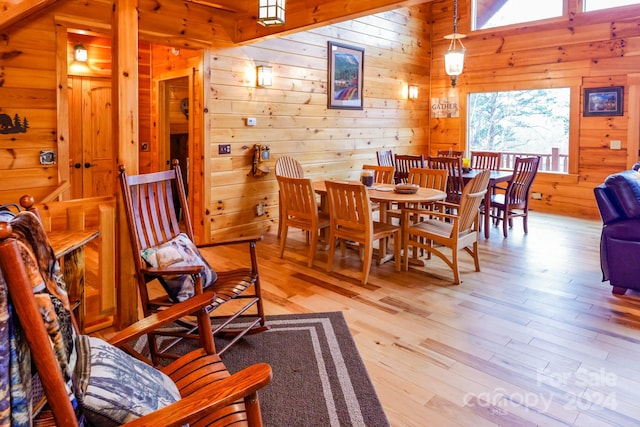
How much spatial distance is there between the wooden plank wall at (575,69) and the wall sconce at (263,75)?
4.23 metres

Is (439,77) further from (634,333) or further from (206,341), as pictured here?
(206,341)

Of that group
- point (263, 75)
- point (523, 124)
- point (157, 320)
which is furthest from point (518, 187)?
point (157, 320)

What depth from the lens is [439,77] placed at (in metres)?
8.51

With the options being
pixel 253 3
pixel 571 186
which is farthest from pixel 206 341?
pixel 571 186

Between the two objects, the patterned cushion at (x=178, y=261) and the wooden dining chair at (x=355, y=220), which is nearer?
the patterned cushion at (x=178, y=261)

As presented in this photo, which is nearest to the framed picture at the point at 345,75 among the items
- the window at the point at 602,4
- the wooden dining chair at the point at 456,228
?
the wooden dining chair at the point at 456,228

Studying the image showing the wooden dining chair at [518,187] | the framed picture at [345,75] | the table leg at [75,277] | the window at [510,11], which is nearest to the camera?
the table leg at [75,277]

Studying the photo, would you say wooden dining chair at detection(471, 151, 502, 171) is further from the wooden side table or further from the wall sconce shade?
the wooden side table

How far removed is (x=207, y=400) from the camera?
1130 mm

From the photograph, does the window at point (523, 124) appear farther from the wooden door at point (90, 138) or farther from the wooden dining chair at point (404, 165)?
the wooden door at point (90, 138)

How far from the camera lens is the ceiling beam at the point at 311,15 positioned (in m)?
3.82

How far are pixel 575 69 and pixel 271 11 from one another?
5785 millimetres

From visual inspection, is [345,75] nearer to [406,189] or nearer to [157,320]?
[406,189]

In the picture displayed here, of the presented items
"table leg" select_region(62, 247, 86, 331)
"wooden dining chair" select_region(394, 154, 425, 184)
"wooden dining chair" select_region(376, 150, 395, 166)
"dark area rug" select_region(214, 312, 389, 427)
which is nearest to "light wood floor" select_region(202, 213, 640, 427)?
"dark area rug" select_region(214, 312, 389, 427)
